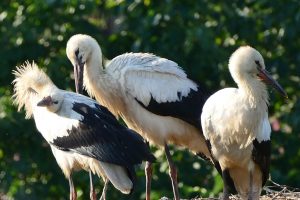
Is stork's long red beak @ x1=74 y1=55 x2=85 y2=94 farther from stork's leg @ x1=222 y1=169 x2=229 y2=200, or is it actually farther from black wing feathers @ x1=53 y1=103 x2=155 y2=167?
stork's leg @ x1=222 y1=169 x2=229 y2=200

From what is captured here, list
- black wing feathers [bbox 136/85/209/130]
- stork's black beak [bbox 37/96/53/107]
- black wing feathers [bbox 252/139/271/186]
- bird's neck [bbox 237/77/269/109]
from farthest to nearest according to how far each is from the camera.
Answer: black wing feathers [bbox 136/85/209/130]
stork's black beak [bbox 37/96/53/107]
black wing feathers [bbox 252/139/271/186]
bird's neck [bbox 237/77/269/109]

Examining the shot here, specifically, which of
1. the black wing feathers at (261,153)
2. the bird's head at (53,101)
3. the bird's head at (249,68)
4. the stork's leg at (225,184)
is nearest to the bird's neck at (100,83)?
the bird's head at (53,101)

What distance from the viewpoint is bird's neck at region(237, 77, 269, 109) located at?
13.3 meters

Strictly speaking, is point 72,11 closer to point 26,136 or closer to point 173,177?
point 26,136

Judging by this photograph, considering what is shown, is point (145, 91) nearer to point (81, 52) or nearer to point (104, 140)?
point (81, 52)

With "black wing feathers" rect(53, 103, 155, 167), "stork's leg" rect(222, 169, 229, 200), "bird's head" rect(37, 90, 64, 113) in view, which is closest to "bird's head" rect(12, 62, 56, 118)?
"bird's head" rect(37, 90, 64, 113)

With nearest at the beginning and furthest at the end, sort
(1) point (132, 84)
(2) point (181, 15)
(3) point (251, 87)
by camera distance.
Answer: (3) point (251, 87) < (1) point (132, 84) < (2) point (181, 15)

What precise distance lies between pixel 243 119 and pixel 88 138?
1.29 metres

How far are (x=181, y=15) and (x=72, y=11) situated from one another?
113 cm

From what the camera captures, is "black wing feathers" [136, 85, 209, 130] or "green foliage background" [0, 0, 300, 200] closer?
"black wing feathers" [136, 85, 209, 130]

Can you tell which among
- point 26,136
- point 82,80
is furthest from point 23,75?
point 26,136

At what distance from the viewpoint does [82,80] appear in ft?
47.5

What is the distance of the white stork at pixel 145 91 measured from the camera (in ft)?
46.9

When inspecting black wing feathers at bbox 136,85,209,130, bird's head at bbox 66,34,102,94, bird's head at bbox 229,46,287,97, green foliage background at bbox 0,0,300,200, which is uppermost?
bird's head at bbox 229,46,287,97
